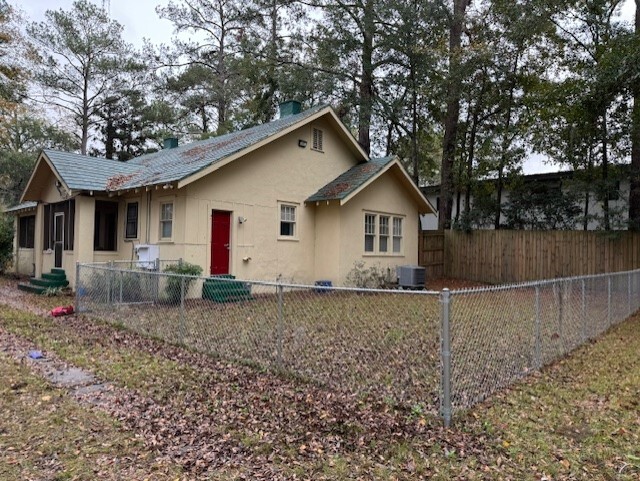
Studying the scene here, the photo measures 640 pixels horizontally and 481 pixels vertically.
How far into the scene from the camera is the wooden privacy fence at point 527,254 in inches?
584

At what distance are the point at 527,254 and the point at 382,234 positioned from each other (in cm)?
560

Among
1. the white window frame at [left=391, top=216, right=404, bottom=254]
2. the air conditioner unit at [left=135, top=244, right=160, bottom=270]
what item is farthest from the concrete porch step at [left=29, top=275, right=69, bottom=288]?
the white window frame at [left=391, top=216, right=404, bottom=254]

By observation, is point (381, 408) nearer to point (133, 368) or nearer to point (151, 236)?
point (133, 368)

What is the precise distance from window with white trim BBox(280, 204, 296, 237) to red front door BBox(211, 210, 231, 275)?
1.87 meters

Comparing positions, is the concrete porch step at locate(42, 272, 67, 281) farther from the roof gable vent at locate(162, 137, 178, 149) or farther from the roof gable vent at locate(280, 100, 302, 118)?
the roof gable vent at locate(280, 100, 302, 118)

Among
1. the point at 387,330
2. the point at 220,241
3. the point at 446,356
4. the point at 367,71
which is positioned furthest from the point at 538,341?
the point at 367,71

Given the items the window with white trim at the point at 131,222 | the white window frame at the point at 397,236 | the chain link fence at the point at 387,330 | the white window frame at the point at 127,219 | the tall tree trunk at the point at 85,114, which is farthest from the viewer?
the tall tree trunk at the point at 85,114

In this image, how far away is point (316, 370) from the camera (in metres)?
5.37

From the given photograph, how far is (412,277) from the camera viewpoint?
48.2ft

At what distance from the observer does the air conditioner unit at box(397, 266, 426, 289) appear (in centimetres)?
1468

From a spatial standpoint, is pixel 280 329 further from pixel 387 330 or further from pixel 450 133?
pixel 450 133

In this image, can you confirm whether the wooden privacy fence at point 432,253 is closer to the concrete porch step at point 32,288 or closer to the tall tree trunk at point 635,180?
the tall tree trunk at point 635,180

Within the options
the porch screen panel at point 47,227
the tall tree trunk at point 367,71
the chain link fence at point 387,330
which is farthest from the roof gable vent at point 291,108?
the chain link fence at point 387,330

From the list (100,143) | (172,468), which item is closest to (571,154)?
(172,468)
